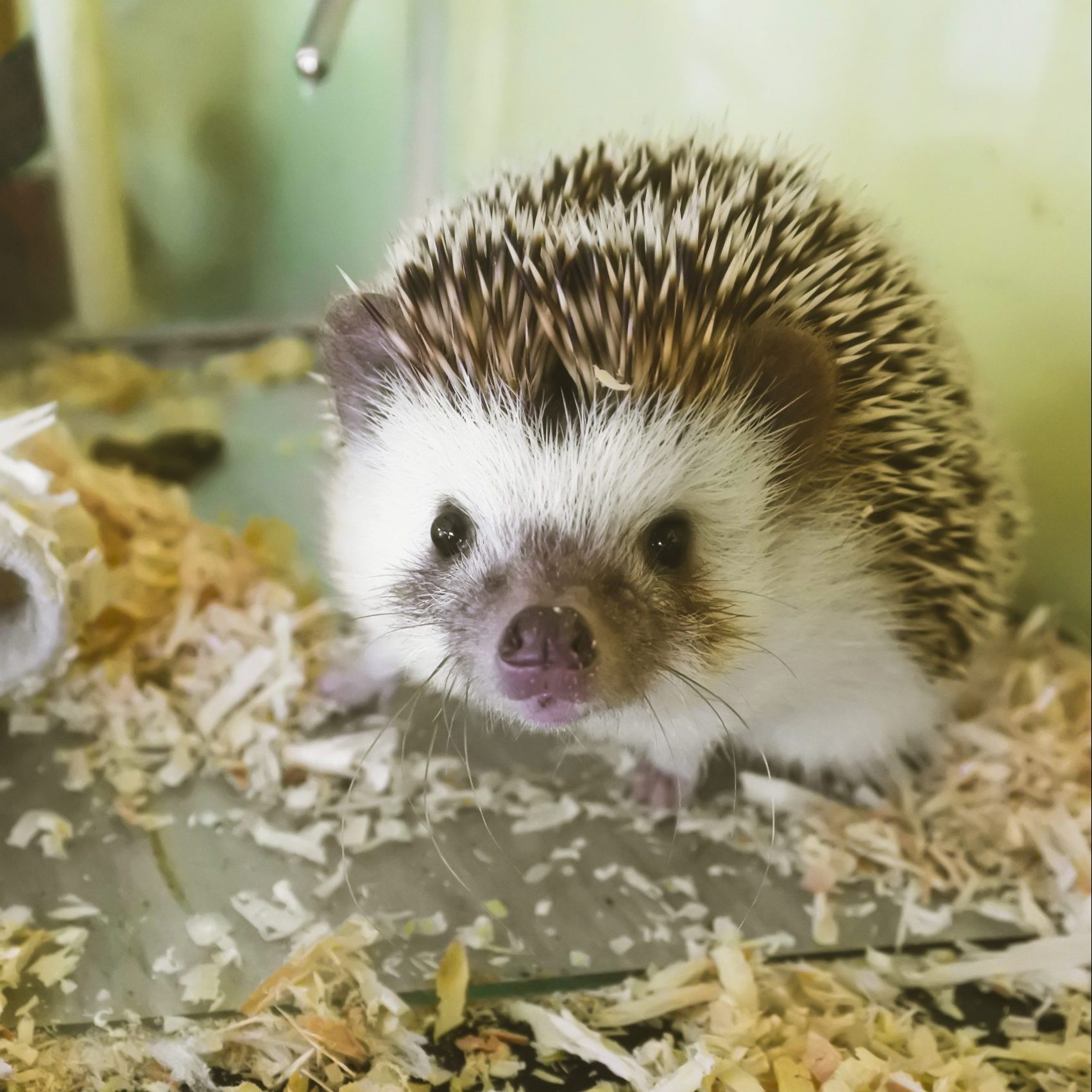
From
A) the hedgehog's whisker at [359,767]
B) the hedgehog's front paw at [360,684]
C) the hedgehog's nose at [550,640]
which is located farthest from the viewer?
the hedgehog's front paw at [360,684]

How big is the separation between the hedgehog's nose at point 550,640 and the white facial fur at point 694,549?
2.8 inches

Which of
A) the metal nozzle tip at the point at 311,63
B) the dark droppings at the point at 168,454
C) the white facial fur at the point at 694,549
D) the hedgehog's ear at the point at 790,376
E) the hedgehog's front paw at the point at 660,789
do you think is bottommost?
the hedgehog's front paw at the point at 660,789

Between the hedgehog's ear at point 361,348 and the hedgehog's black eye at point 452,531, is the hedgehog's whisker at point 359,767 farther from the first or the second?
the hedgehog's ear at point 361,348

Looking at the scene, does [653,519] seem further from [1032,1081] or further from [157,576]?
[157,576]

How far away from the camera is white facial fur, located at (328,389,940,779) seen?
1250mm

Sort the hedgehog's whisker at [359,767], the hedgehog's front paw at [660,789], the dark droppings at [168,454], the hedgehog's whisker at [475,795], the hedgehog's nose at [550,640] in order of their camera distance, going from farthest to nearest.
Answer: the dark droppings at [168,454], the hedgehog's front paw at [660,789], the hedgehog's whisker at [475,795], the hedgehog's whisker at [359,767], the hedgehog's nose at [550,640]

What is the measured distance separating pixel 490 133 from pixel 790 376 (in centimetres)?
153

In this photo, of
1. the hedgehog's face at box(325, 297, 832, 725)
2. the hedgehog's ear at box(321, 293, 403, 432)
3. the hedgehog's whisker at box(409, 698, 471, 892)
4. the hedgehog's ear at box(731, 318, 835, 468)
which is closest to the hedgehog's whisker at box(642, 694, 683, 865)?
the hedgehog's face at box(325, 297, 832, 725)

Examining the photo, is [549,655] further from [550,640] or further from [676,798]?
[676,798]

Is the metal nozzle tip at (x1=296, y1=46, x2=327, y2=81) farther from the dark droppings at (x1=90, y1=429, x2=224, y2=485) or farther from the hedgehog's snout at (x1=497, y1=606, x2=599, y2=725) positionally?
the hedgehog's snout at (x1=497, y1=606, x2=599, y2=725)

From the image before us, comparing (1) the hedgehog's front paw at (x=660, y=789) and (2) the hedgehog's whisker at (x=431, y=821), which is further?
(1) the hedgehog's front paw at (x=660, y=789)

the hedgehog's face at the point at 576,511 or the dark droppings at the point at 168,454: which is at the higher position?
the hedgehog's face at the point at 576,511

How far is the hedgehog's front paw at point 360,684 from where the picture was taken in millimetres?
1807

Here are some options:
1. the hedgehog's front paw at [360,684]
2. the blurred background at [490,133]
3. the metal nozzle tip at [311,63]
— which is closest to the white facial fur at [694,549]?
the hedgehog's front paw at [360,684]
